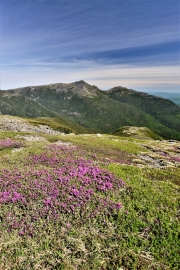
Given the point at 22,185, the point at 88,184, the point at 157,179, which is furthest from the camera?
the point at 157,179

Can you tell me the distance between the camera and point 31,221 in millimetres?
15531

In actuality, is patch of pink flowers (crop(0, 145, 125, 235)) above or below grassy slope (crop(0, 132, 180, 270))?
above

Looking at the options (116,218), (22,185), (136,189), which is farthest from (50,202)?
(136,189)

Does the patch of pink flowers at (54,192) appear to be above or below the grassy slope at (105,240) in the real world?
above

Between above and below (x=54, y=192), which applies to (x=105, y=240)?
below

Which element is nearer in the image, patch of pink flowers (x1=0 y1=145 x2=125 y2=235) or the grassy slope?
the grassy slope

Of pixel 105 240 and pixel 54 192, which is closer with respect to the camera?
pixel 105 240

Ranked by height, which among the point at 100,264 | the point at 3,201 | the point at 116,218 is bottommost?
the point at 100,264

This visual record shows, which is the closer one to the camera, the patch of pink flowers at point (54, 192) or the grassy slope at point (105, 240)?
the grassy slope at point (105, 240)

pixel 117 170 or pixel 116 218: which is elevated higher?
pixel 117 170

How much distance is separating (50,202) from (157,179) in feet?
51.0

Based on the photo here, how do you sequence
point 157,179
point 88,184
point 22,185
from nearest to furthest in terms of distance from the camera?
point 22,185
point 88,184
point 157,179

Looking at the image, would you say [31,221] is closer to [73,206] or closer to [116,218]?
[73,206]

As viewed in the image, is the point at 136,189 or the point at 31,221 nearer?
the point at 31,221
